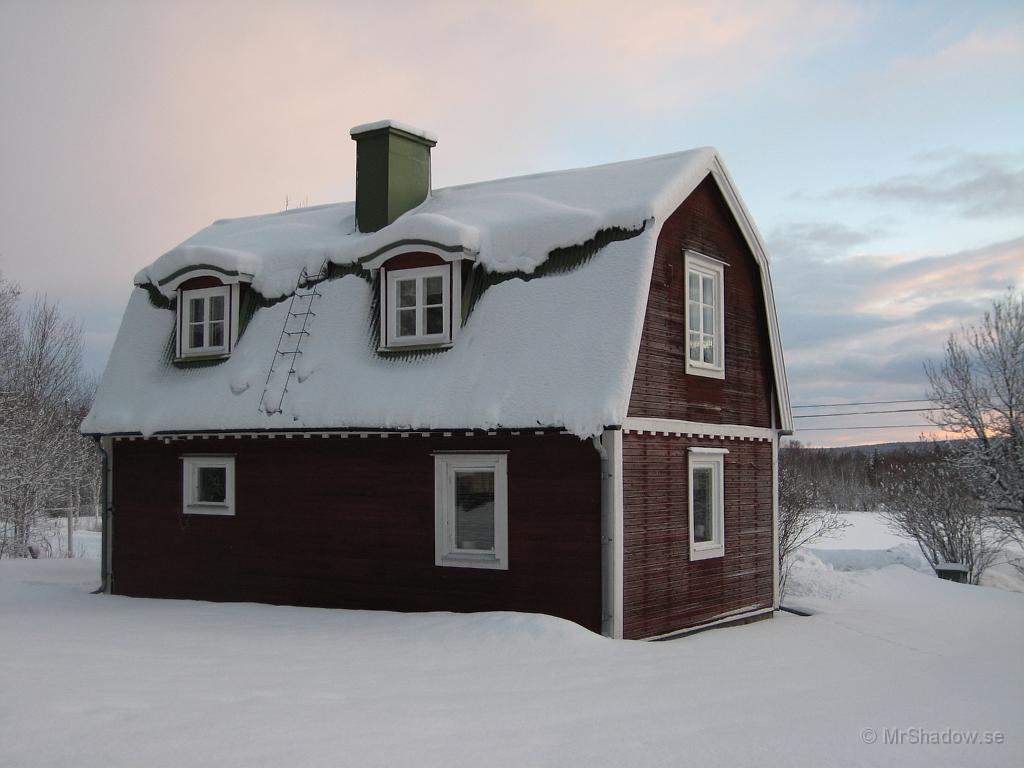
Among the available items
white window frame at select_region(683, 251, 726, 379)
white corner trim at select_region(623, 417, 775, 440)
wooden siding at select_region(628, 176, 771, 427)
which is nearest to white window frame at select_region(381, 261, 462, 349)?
wooden siding at select_region(628, 176, 771, 427)

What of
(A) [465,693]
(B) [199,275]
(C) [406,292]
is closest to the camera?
(A) [465,693]

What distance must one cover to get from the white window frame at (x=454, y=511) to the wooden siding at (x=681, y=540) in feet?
5.20

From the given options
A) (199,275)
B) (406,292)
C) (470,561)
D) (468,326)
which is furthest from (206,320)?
(470,561)

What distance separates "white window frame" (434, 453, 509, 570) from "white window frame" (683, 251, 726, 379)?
324 cm

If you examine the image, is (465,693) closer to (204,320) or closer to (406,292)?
(406,292)

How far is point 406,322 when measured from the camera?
48.2 feet

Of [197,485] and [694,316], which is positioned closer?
[694,316]

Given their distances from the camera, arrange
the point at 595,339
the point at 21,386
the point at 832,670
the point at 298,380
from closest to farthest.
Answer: the point at 832,670
the point at 595,339
the point at 298,380
the point at 21,386

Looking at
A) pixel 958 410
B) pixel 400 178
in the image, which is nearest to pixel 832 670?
pixel 400 178

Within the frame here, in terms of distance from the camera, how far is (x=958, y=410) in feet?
82.7

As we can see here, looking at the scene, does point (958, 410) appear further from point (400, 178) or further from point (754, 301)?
point (400, 178)

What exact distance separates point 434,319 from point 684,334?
11.8 ft

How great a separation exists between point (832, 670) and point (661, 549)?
287 centimetres

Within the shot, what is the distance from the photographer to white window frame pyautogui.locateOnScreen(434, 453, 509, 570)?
13.0 metres
